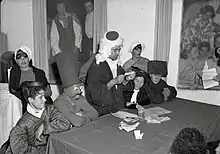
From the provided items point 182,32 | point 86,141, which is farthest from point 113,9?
point 86,141

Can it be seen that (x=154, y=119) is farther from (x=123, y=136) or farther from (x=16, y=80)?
(x=16, y=80)

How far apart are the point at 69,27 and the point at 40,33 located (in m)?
0.55

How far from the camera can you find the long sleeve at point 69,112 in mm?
2965

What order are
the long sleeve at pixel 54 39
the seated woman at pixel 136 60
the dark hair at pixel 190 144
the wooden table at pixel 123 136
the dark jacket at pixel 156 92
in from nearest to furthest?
the dark hair at pixel 190 144 < the wooden table at pixel 123 136 < the dark jacket at pixel 156 92 < the seated woman at pixel 136 60 < the long sleeve at pixel 54 39

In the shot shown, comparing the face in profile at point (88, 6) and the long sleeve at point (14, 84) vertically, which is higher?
the face in profile at point (88, 6)

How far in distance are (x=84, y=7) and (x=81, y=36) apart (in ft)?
1.75

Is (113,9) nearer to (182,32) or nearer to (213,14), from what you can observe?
(182,32)

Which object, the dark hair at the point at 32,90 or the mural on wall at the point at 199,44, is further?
the mural on wall at the point at 199,44

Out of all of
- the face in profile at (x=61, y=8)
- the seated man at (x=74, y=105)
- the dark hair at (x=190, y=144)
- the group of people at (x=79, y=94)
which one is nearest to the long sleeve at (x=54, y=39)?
the face in profile at (x=61, y=8)

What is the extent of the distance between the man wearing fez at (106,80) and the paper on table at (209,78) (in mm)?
2017

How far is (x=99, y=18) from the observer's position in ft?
18.0

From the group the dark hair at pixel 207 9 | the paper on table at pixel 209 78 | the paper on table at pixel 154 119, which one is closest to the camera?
the paper on table at pixel 154 119

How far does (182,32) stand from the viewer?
5.37m

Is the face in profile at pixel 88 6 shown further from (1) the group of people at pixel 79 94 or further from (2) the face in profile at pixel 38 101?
(2) the face in profile at pixel 38 101
